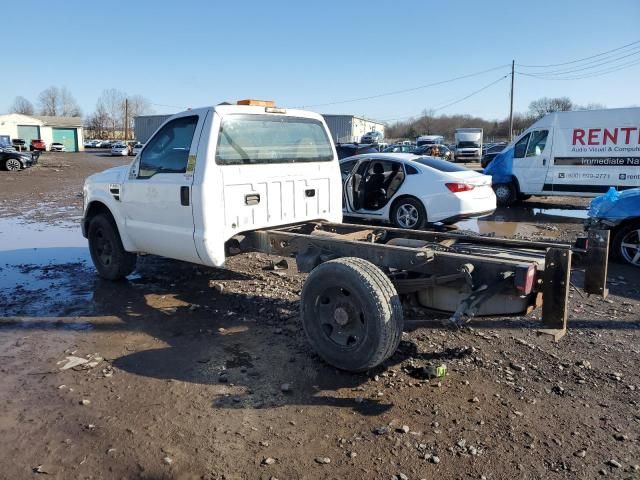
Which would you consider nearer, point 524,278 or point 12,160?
point 524,278

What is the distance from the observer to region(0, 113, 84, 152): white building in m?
73.2

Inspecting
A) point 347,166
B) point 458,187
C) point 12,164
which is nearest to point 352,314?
point 458,187

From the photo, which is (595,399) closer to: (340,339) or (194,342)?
(340,339)

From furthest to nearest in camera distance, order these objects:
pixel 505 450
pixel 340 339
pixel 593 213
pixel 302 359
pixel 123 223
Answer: pixel 593 213, pixel 123 223, pixel 302 359, pixel 340 339, pixel 505 450

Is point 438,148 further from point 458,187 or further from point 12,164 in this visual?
point 458,187

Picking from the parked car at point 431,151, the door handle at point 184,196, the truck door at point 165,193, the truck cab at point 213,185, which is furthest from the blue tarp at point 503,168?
the parked car at point 431,151

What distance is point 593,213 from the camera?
8.10 metres

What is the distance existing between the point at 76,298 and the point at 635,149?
13.1m

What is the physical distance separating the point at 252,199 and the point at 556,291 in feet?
9.76

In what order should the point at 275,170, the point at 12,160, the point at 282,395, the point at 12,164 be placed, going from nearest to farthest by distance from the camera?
the point at 282,395, the point at 275,170, the point at 12,160, the point at 12,164

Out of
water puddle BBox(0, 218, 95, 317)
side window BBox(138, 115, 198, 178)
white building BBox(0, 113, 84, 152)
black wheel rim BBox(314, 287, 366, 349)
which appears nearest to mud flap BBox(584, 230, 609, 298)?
black wheel rim BBox(314, 287, 366, 349)

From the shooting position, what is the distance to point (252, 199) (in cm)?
541

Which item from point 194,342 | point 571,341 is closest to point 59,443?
point 194,342

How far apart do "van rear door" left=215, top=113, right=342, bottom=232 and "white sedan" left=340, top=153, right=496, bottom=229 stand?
4.00 m
